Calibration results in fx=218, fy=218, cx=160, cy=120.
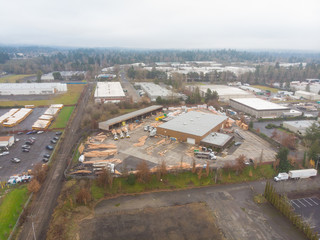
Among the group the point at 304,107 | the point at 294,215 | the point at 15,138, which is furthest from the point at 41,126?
the point at 304,107

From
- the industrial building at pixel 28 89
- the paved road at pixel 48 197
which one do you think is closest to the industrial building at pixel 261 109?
the paved road at pixel 48 197

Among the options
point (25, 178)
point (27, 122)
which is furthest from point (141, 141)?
point (27, 122)

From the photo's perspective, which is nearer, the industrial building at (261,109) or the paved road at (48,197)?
the paved road at (48,197)

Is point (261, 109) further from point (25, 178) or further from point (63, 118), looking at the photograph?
point (25, 178)

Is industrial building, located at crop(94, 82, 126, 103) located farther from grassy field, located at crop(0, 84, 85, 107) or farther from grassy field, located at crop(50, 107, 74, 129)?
grassy field, located at crop(50, 107, 74, 129)

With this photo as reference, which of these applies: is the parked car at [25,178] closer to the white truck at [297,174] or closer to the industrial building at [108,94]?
the white truck at [297,174]
